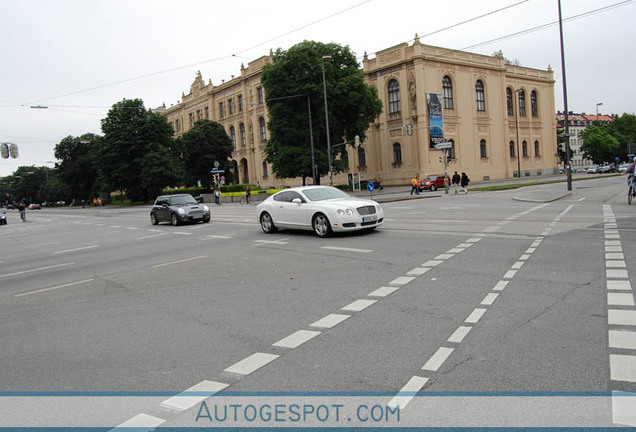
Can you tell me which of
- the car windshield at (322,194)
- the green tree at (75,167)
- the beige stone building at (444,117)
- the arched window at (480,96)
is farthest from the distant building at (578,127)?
the car windshield at (322,194)

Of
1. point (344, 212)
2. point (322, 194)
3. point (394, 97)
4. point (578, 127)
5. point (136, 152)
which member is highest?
point (578, 127)

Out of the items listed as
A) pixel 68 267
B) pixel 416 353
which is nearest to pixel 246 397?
pixel 416 353

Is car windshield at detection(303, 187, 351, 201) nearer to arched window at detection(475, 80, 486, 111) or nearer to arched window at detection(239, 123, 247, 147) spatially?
arched window at detection(475, 80, 486, 111)

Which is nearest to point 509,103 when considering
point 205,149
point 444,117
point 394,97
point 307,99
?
point 444,117

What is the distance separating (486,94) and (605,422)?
64647 millimetres

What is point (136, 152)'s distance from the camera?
226 feet

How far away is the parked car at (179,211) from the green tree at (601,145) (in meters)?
101

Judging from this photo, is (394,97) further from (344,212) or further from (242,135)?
(344,212)

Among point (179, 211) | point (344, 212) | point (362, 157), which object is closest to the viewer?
point (344, 212)

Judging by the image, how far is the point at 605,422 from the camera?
3.21m

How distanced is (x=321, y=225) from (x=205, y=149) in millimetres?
61238

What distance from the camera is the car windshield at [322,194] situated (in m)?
14.7

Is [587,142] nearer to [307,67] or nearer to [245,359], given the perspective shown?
[307,67]

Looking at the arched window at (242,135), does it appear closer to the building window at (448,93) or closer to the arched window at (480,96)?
the building window at (448,93)
